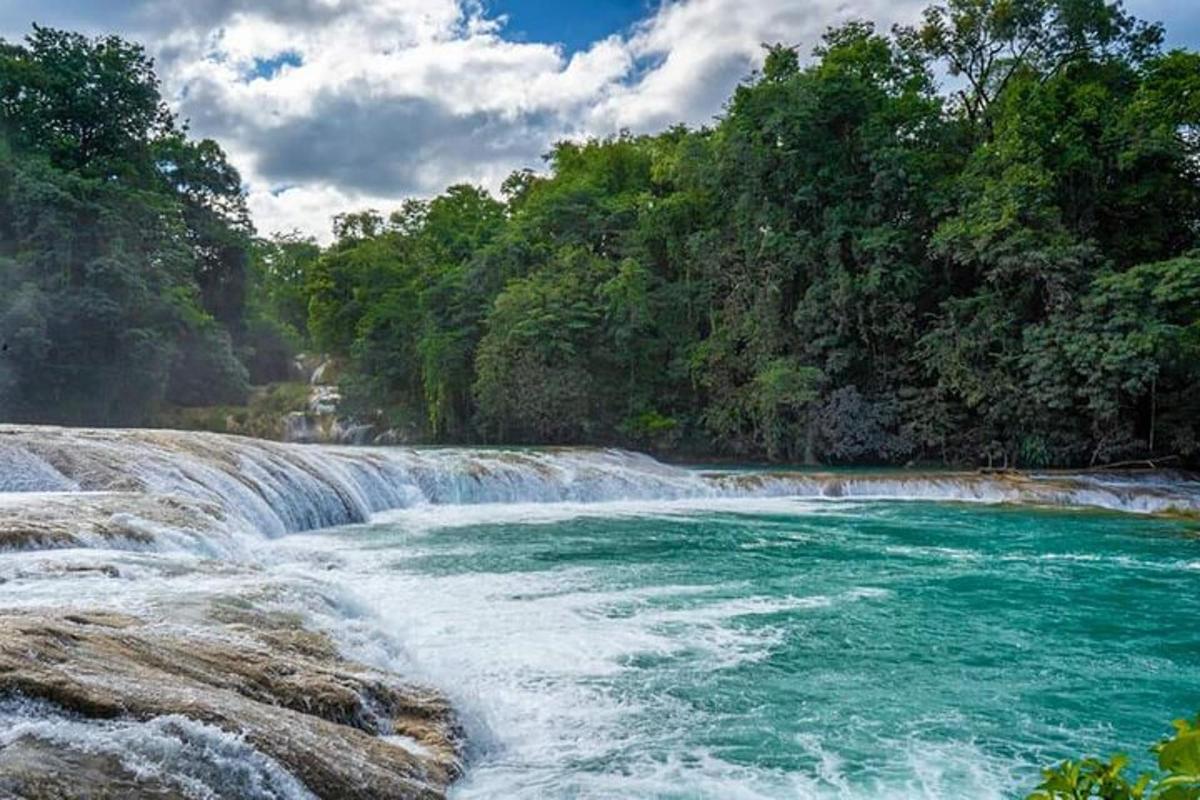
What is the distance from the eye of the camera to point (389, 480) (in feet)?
49.1

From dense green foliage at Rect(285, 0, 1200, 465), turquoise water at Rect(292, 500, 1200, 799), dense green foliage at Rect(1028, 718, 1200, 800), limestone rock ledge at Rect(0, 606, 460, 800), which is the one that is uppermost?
dense green foliage at Rect(285, 0, 1200, 465)

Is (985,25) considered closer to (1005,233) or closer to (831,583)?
(1005,233)

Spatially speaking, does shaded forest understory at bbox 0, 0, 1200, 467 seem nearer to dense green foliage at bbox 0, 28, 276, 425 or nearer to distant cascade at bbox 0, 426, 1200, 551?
dense green foliage at bbox 0, 28, 276, 425

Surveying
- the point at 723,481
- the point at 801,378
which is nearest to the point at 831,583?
the point at 723,481

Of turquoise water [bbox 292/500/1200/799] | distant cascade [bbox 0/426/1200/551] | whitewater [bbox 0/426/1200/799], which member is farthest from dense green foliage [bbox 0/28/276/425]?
turquoise water [bbox 292/500/1200/799]

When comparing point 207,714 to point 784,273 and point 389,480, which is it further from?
point 784,273

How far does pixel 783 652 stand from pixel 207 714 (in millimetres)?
4292

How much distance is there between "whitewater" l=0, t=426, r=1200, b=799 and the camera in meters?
4.11

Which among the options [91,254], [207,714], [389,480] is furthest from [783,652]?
[91,254]

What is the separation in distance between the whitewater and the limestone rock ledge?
23 mm

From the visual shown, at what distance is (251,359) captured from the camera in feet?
127

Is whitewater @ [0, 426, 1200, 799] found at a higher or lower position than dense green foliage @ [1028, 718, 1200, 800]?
lower

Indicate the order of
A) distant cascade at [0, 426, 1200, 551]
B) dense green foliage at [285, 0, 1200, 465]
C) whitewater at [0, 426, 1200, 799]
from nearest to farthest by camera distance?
whitewater at [0, 426, 1200, 799]
distant cascade at [0, 426, 1200, 551]
dense green foliage at [285, 0, 1200, 465]

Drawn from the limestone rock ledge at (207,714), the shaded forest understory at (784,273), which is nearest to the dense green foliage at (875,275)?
the shaded forest understory at (784,273)
